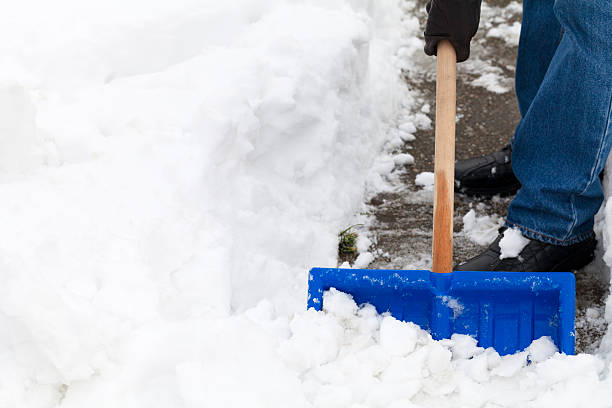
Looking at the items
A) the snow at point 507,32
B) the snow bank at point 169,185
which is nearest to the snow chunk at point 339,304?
the snow bank at point 169,185

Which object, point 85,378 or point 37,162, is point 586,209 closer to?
point 85,378

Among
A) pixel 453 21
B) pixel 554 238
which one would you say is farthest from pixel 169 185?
pixel 554 238

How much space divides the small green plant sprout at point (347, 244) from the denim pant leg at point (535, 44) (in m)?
0.85

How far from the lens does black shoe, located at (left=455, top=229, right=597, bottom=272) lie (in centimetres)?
183

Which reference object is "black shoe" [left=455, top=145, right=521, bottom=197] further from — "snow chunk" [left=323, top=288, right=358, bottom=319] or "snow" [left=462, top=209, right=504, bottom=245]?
"snow chunk" [left=323, top=288, right=358, bottom=319]

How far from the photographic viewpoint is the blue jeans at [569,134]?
1.55 m

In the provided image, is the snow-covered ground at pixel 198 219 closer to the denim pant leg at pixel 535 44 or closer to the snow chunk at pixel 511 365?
the snow chunk at pixel 511 365

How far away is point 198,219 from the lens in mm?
1666

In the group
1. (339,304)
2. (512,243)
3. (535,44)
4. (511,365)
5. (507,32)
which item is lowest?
(511,365)

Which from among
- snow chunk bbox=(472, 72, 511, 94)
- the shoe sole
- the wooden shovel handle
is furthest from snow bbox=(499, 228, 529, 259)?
snow chunk bbox=(472, 72, 511, 94)

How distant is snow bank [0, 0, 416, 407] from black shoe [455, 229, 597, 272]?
0.52 m

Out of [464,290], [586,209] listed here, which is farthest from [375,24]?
[464,290]

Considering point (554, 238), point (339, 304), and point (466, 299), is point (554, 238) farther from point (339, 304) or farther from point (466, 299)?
point (339, 304)

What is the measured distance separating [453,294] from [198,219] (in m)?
0.74
